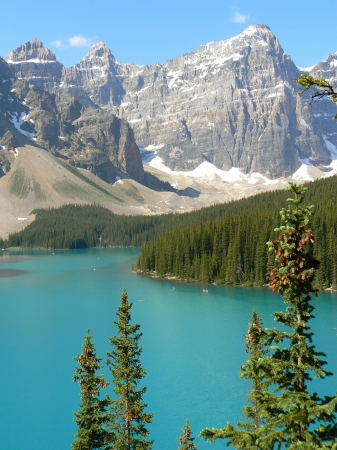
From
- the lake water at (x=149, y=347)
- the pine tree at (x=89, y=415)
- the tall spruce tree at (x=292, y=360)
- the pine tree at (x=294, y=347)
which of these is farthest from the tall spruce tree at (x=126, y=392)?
the lake water at (x=149, y=347)

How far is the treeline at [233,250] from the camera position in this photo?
93.0 metres

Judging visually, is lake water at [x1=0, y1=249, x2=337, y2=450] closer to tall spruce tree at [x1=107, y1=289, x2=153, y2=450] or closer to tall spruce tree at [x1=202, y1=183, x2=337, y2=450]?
tall spruce tree at [x1=107, y1=289, x2=153, y2=450]

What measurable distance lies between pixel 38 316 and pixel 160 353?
28.5 m

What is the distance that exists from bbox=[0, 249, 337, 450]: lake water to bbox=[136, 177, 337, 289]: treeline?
647 centimetres

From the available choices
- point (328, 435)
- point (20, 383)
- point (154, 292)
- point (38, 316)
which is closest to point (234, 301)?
point (154, 292)

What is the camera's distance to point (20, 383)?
44.3 metres

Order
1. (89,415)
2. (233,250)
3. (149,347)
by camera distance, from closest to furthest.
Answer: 1. (89,415)
2. (149,347)
3. (233,250)

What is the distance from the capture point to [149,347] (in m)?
55.2

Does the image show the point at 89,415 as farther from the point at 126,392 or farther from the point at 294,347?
the point at 294,347

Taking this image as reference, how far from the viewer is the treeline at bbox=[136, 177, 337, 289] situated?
9300 centimetres

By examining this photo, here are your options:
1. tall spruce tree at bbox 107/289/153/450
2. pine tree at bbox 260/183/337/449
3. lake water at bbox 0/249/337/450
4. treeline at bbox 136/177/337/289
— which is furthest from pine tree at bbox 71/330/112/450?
treeline at bbox 136/177/337/289

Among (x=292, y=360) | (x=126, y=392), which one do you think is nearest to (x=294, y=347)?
(x=292, y=360)

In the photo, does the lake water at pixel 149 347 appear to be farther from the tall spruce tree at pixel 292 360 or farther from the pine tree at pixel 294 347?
the pine tree at pixel 294 347

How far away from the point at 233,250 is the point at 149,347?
161ft
